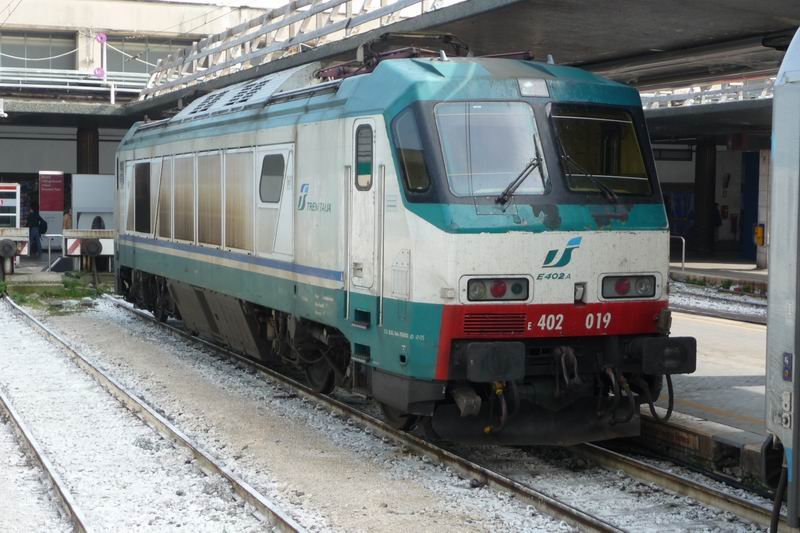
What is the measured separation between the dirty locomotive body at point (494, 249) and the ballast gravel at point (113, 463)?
5.29ft

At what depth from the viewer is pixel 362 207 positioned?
9211 mm

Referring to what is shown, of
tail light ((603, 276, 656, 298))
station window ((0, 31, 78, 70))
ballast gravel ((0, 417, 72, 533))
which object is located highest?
station window ((0, 31, 78, 70))

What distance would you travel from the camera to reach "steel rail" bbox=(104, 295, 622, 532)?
24.0 ft

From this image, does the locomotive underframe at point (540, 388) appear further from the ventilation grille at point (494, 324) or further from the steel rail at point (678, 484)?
the steel rail at point (678, 484)

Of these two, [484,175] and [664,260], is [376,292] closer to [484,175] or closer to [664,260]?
[484,175]

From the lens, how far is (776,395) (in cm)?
627

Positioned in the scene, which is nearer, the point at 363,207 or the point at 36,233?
the point at 363,207

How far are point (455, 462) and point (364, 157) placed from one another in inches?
98.2

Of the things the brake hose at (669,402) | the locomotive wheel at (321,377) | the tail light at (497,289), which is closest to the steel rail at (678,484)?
the brake hose at (669,402)

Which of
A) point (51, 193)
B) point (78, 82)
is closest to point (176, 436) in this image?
point (51, 193)

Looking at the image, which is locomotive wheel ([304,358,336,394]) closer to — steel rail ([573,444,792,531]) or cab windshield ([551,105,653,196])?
steel rail ([573,444,792,531])

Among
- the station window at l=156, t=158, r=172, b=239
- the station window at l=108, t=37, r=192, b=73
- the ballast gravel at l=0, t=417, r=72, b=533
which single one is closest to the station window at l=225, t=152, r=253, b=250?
the station window at l=156, t=158, r=172, b=239

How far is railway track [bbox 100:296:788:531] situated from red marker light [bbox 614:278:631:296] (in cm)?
125

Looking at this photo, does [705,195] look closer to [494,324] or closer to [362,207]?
[362,207]
